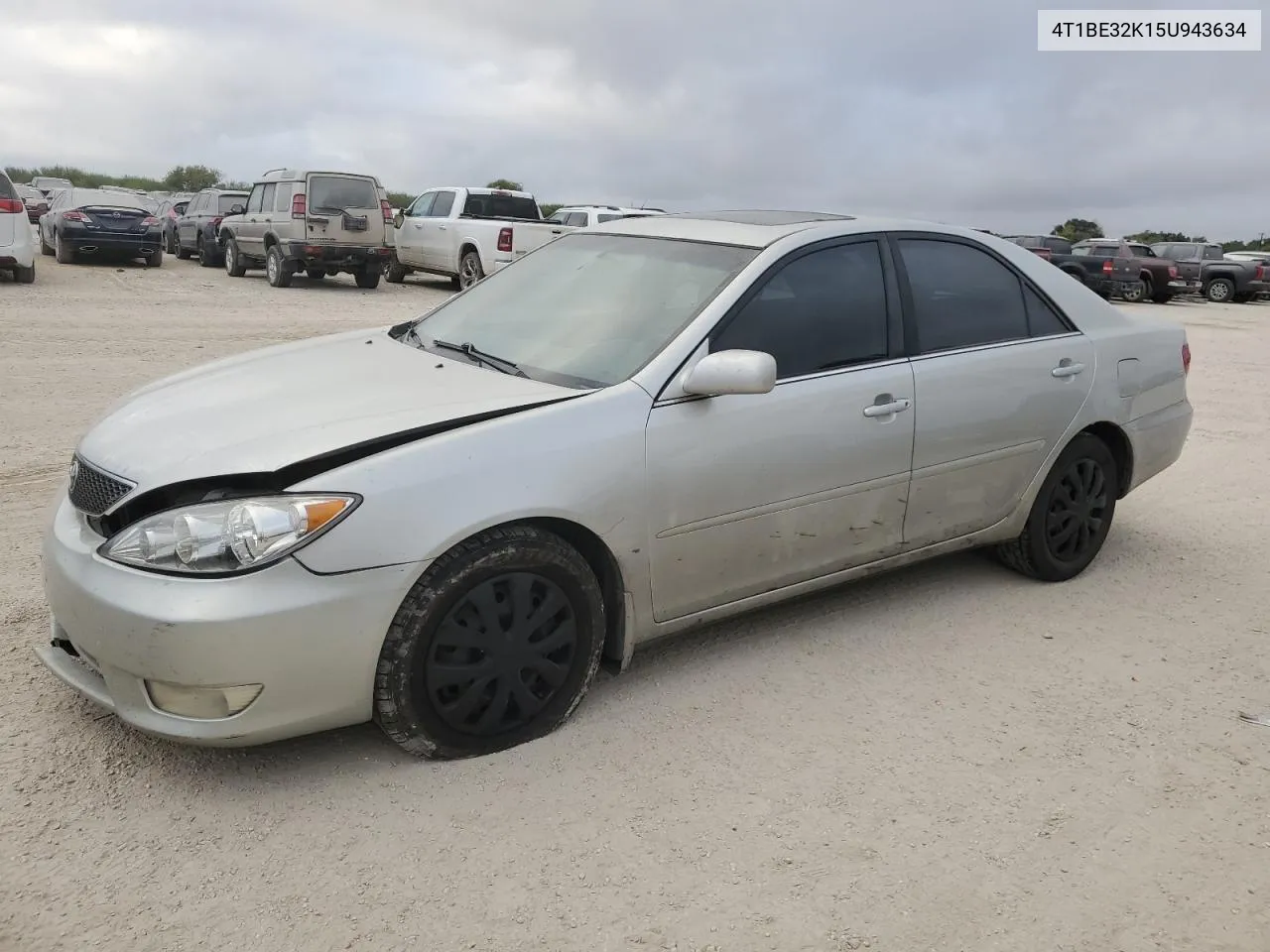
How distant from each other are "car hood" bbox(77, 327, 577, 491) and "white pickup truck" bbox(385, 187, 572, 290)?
13.3m

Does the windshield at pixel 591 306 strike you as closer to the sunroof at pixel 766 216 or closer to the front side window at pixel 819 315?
the front side window at pixel 819 315

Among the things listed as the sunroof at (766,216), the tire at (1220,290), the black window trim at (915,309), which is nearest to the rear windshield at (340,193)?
the sunroof at (766,216)

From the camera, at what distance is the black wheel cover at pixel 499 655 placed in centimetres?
309

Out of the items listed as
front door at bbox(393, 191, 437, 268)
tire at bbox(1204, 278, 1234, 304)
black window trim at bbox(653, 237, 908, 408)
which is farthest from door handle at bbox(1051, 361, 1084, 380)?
tire at bbox(1204, 278, 1234, 304)

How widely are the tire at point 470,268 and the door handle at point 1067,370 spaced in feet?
45.3

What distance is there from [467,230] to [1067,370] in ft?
47.6

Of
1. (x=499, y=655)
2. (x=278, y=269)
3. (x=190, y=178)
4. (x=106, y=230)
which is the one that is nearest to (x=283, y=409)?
(x=499, y=655)

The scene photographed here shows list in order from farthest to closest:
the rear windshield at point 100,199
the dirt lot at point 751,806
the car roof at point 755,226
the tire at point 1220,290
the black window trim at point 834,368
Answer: the tire at point 1220,290
the rear windshield at point 100,199
the car roof at point 755,226
the black window trim at point 834,368
the dirt lot at point 751,806

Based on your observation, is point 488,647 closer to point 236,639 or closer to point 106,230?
point 236,639

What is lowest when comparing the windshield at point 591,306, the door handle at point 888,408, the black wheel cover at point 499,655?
the black wheel cover at point 499,655

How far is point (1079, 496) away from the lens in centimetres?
484

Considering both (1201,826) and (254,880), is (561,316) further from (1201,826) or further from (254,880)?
(1201,826)

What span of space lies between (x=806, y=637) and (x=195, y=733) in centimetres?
226

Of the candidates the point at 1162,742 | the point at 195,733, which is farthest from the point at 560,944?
the point at 1162,742
